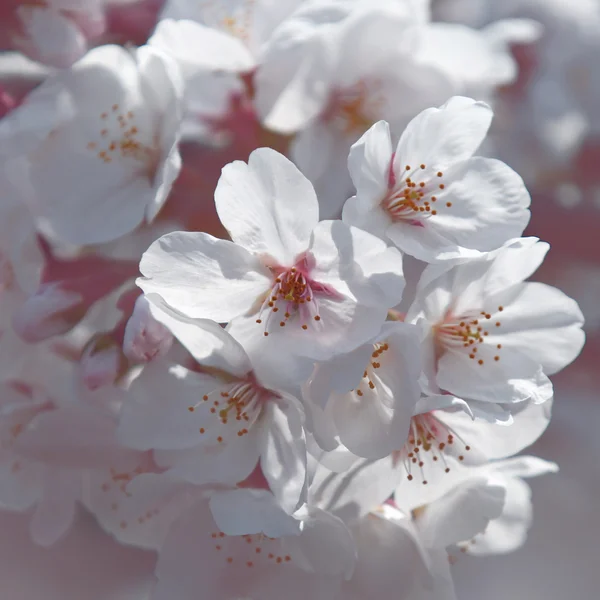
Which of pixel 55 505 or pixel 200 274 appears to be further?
pixel 55 505

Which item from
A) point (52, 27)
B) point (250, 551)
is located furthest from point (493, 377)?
point (52, 27)

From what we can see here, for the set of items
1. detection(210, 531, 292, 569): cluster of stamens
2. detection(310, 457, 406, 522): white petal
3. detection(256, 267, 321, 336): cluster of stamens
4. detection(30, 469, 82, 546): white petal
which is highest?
detection(256, 267, 321, 336): cluster of stamens

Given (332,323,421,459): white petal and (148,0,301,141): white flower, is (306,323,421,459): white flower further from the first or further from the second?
(148,0,301,141): white flower

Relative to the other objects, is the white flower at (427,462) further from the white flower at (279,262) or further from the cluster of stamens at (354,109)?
the cluster of stamens at (354,109)

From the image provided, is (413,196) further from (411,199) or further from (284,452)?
(284,452)

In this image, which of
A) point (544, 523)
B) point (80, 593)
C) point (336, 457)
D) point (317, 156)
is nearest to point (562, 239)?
point (544, 523)

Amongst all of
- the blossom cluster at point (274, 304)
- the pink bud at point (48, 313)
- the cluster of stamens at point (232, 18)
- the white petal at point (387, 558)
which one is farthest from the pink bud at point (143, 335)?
the cluster of stamens at point (232, 18)

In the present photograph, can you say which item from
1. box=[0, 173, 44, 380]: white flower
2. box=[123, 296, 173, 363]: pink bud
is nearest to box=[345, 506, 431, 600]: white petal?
box=[123, 296, 173, 363]: pink bud
